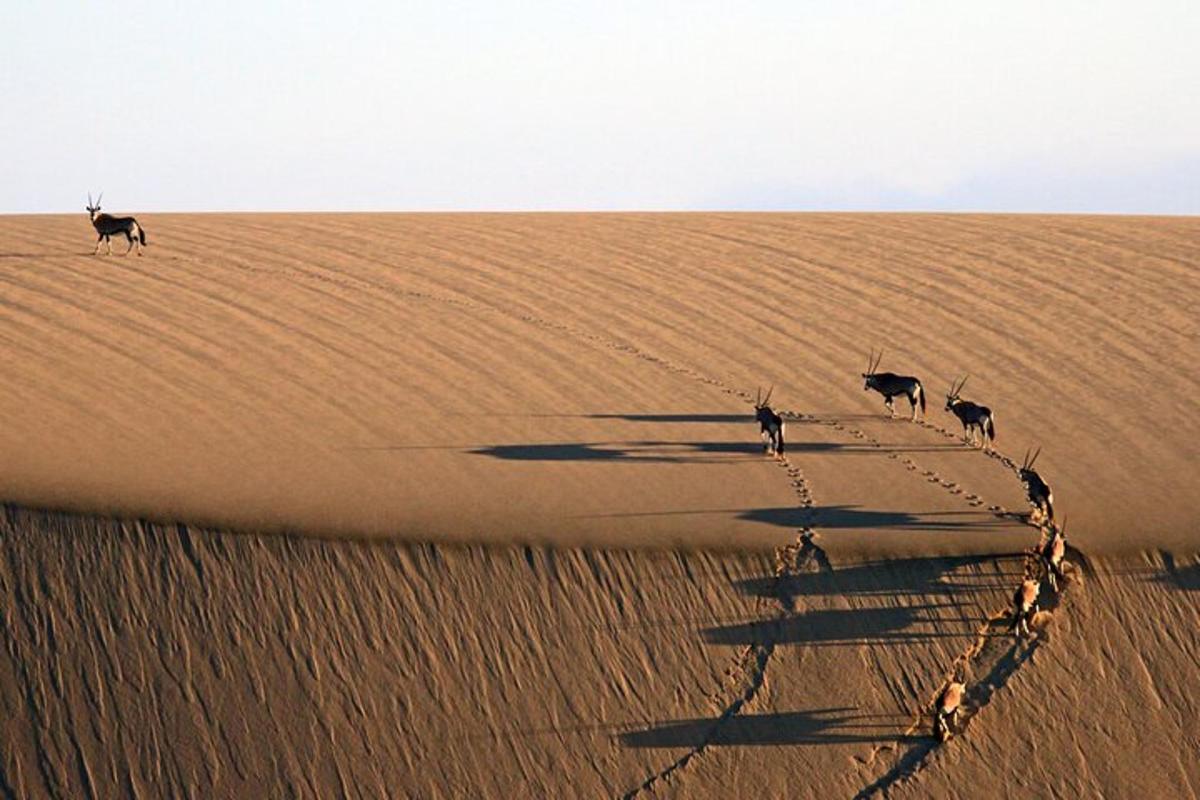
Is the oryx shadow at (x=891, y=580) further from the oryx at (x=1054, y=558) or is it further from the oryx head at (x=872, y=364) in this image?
the oryx head at (x=872, y=364)

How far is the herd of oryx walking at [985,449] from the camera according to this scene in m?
14.9

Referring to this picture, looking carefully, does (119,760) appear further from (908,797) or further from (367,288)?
(367,288)

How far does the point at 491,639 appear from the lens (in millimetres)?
15375

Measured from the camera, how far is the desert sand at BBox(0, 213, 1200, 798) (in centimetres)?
1465

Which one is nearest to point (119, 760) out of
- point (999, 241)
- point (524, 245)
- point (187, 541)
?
point (187, 541)

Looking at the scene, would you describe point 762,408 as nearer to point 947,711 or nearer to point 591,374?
point 591,374

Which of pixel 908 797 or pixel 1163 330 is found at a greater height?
pixel 1163 330

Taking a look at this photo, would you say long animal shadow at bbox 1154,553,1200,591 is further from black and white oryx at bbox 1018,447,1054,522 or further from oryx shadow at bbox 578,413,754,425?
oryx shadow at bbox 578,413,754,425

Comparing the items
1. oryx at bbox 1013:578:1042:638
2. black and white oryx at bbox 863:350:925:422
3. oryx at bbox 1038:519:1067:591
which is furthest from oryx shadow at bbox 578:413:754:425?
oryx at bbox 1013:578:1042:638

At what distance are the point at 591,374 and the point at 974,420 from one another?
15.3ft

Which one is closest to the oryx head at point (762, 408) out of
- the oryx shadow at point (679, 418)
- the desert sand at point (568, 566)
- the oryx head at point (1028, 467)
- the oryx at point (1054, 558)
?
the desert sand at point (568, 566)

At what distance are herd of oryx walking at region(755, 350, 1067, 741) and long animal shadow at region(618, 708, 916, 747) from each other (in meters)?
0.47

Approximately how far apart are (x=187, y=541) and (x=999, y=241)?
1687 centimetres

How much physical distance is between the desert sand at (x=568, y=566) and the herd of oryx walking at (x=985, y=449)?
0.46 feet
